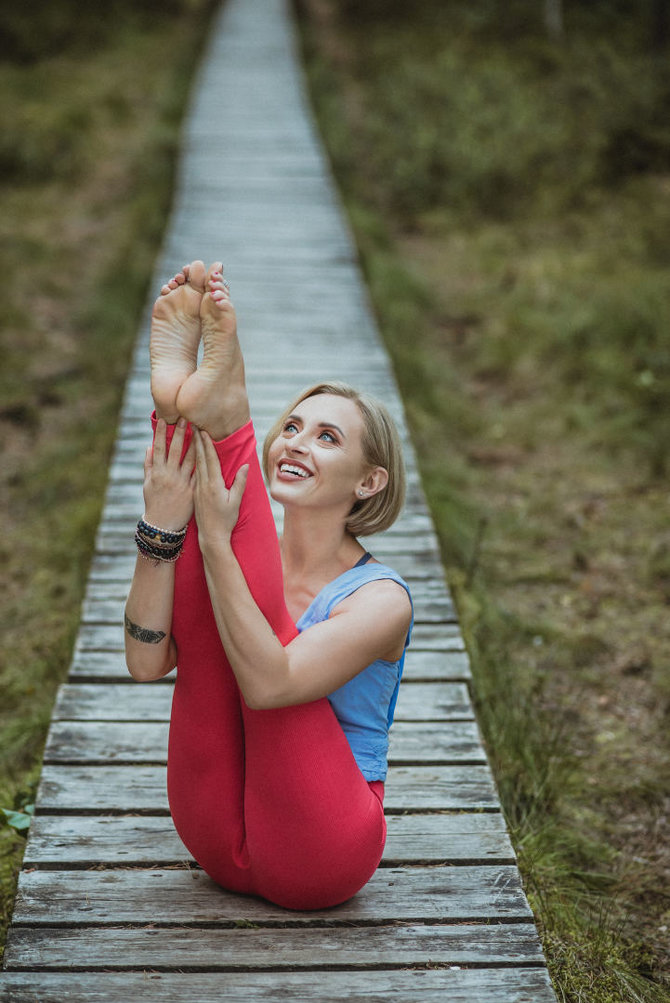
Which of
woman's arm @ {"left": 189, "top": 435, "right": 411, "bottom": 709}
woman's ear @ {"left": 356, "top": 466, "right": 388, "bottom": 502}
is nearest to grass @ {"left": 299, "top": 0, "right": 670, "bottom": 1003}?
woman's arm @ {"left": 189, "top": 435, "right": 411, "bottom": 709}

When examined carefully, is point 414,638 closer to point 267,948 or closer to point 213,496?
point 267,948

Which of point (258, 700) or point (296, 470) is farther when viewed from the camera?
point (296, 470)

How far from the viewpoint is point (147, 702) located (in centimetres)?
290

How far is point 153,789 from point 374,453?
1134 millimetres

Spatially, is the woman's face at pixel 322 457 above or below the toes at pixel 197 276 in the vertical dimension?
below

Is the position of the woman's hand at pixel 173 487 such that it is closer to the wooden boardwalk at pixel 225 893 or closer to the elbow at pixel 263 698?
the elbow at pixel 263 698

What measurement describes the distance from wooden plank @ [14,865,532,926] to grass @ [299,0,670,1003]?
7.5 inches

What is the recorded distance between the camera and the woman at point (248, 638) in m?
1.78

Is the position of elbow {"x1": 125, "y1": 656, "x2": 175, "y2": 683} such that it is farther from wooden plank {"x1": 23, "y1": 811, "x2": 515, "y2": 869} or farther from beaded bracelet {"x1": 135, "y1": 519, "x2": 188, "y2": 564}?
wooden plank {"x1": 23, "y1": 811, "x2": 515, "y2": 869}

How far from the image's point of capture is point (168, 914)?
2.09 meters

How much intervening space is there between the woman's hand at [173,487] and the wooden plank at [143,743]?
1082 millimetres

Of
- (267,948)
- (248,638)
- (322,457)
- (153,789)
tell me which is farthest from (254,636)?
(153,789)

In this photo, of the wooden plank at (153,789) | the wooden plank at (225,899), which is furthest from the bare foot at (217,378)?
the wooden plank at (153,789)

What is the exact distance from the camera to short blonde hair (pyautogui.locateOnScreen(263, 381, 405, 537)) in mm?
2092
